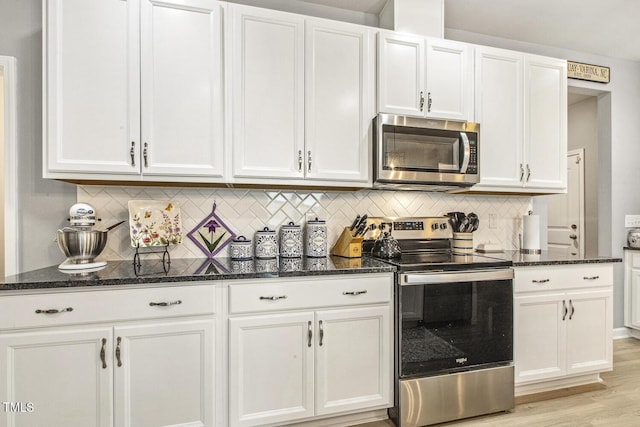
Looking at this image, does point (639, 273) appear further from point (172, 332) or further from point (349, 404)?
point (172, 332)

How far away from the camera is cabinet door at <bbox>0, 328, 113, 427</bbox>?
157 cm

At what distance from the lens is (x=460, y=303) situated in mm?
2137

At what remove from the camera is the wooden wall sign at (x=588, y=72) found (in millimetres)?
3307

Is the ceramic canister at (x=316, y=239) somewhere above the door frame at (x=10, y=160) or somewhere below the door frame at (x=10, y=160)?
below

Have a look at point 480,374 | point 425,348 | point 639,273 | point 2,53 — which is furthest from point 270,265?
point 639,273

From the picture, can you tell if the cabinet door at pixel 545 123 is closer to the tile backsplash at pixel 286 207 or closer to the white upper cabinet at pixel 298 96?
the tile backsplash at pixel 286 207

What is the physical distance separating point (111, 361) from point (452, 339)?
6.13 feet

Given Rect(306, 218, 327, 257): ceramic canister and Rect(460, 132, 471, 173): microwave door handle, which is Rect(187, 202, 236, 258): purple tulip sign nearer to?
Rect(306, 218, 327, 257): ceramic canister

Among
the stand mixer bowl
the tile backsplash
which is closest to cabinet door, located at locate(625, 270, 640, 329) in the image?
the tile backsplash

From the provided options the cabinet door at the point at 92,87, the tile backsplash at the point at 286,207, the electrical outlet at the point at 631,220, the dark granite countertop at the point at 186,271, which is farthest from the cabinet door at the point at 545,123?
the cabinet door at the point at 92,87

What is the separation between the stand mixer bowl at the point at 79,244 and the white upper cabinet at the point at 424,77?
6.19 feet

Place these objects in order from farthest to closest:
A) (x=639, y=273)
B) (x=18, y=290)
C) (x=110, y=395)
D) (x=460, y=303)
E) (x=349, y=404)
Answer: (x=639, y=273) → (x=460, y=303) → (x=349, y=404) → (x=110, y=395) → (x=18, y=290)

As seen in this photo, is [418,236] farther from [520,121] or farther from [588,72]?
[588,72]

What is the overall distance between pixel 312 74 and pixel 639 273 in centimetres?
372
